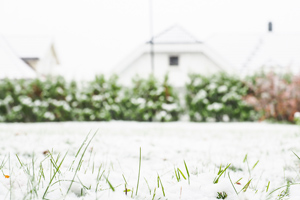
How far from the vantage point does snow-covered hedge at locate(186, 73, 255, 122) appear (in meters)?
8.63

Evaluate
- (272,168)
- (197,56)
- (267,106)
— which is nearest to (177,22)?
(197,56)

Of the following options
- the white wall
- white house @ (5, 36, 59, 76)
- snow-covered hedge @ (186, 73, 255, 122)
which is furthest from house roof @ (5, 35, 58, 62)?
snow-covered hedge @ (186, 73, 255, 122)

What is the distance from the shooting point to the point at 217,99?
8883mm

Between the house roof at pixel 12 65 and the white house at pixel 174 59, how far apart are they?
433 centimetres

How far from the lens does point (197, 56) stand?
48.6ft

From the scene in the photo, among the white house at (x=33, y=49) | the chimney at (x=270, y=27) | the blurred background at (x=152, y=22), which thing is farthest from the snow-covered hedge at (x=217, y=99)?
the chimney at (x=270, y=27)

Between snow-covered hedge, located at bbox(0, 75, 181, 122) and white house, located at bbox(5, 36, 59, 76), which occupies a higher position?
white house, located at bbox(5, 36, 59, 76)

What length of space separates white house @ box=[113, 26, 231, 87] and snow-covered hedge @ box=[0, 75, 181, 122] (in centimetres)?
546

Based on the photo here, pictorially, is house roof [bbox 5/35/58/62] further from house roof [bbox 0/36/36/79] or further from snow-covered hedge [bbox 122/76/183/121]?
snow-covered hedge [bbox 122/76/183/121]

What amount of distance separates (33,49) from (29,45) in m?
0.65

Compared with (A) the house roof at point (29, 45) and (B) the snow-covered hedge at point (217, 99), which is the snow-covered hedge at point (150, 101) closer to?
(B) the snow-covered hedge at point (217, 99)

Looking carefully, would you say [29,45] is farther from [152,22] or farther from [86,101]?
[86,101]

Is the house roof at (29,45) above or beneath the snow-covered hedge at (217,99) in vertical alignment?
above

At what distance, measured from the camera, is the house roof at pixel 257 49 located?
597 inches
